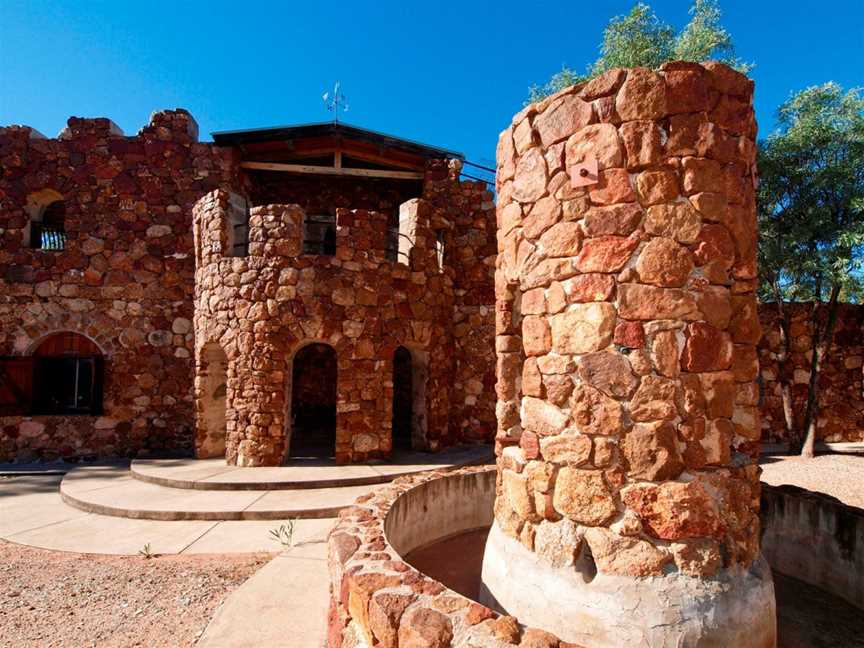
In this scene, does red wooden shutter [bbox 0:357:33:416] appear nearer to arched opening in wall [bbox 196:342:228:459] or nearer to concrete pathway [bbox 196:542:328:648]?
arched opening in wall [bbox 196:342:228:459]

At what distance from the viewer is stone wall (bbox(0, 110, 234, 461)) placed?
9125 millimetres

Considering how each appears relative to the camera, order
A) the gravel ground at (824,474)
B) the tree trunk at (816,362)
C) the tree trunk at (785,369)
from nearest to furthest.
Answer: the gravel ground at (824,474), the tree trunk at (816,362), the tree trunk at (785,369)

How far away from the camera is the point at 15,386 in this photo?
8938 millimetres

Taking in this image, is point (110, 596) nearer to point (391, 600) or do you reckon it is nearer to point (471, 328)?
point (391, 600)

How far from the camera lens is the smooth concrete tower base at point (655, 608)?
2.39m

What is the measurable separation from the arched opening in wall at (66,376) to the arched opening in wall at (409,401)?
5.89 m

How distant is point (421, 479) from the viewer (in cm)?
453

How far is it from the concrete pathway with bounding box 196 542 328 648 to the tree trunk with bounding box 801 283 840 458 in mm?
9760

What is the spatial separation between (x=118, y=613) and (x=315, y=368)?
7909 mm

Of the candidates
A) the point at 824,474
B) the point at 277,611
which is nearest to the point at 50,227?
the point at 277,611

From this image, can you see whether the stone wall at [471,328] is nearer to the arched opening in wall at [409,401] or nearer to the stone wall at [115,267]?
the arched opening in wall at [409,401]

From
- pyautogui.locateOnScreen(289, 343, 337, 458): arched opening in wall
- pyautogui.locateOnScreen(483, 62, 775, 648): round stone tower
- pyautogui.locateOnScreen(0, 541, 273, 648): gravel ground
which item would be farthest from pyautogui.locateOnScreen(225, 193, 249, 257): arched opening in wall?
pyautogui.locateOnScreen(483, 62, 775, 648): round stone tower

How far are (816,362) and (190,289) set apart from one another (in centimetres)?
1256

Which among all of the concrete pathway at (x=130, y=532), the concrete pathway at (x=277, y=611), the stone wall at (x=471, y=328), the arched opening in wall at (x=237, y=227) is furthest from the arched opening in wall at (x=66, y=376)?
the concrete pathway at (x=277, y=611)
